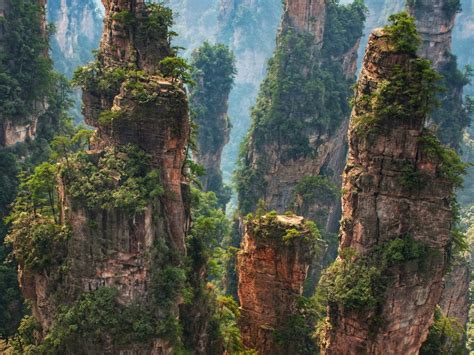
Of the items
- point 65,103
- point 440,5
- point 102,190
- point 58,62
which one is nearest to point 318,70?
point 440,5

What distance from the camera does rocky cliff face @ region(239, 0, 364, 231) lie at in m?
46.9

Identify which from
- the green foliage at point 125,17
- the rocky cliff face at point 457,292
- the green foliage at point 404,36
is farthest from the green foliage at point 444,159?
the rocky cliff face at point 457,292

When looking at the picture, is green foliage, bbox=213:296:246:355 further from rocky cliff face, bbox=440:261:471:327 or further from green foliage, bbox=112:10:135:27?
rocky cliff face, bbox=440:261:471:327

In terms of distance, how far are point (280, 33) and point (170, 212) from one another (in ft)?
100

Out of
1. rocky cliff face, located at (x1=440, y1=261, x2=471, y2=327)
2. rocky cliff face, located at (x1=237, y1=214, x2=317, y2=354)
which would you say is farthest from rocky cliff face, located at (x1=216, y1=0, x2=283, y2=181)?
rocky cliff face, located at (x1=237, y1=214, x2=317, y2=354)

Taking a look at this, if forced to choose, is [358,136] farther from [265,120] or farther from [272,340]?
[265,120]

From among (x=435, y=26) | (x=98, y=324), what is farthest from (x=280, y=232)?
(x=435, y=26)

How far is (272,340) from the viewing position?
90.0 feet

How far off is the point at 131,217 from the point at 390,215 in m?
9.09

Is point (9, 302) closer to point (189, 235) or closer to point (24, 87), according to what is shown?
point (189, 235)

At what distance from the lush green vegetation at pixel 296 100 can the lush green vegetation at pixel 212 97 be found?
977 cm

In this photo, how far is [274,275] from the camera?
27.3 metres

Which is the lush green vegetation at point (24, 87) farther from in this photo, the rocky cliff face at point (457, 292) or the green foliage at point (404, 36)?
the rocky cliff face at point (457, 292)

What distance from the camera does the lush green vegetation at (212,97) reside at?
6022 cm
